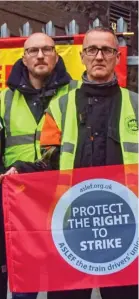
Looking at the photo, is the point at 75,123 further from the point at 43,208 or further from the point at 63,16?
the point at 63,16

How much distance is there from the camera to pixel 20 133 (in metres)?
4.45

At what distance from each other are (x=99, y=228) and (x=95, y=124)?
Answer: 58 cm

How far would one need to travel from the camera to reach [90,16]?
11.5m

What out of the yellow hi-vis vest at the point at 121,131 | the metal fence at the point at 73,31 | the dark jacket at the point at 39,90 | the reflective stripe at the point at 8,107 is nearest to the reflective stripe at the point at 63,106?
the yellow hi-vis vest at the point at 121,131

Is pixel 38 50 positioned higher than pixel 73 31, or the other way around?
pixel 73 31

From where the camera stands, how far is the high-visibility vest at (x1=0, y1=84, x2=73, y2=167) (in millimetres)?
4422

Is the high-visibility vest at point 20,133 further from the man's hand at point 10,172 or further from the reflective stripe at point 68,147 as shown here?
the reflective stripe at point 68,147

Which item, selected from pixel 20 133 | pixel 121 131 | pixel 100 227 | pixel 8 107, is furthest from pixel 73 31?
pixel 100 227

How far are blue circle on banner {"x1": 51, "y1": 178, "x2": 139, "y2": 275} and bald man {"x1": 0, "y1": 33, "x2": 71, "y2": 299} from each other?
1.98 feet

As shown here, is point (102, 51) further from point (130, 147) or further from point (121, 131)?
point (130, 147)

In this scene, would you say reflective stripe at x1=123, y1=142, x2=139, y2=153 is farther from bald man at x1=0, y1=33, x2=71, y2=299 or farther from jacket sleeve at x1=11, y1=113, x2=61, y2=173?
bald man at x1=0, y1=33, x2=71, y2=299

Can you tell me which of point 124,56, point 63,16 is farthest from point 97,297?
point 63,16

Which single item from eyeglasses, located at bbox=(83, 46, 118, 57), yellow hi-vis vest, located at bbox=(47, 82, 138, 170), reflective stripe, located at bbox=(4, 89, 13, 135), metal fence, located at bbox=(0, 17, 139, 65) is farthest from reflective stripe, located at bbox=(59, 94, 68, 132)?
metal fence, located at bbox=(0, 17, 139, 65)

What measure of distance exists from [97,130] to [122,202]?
43cm
